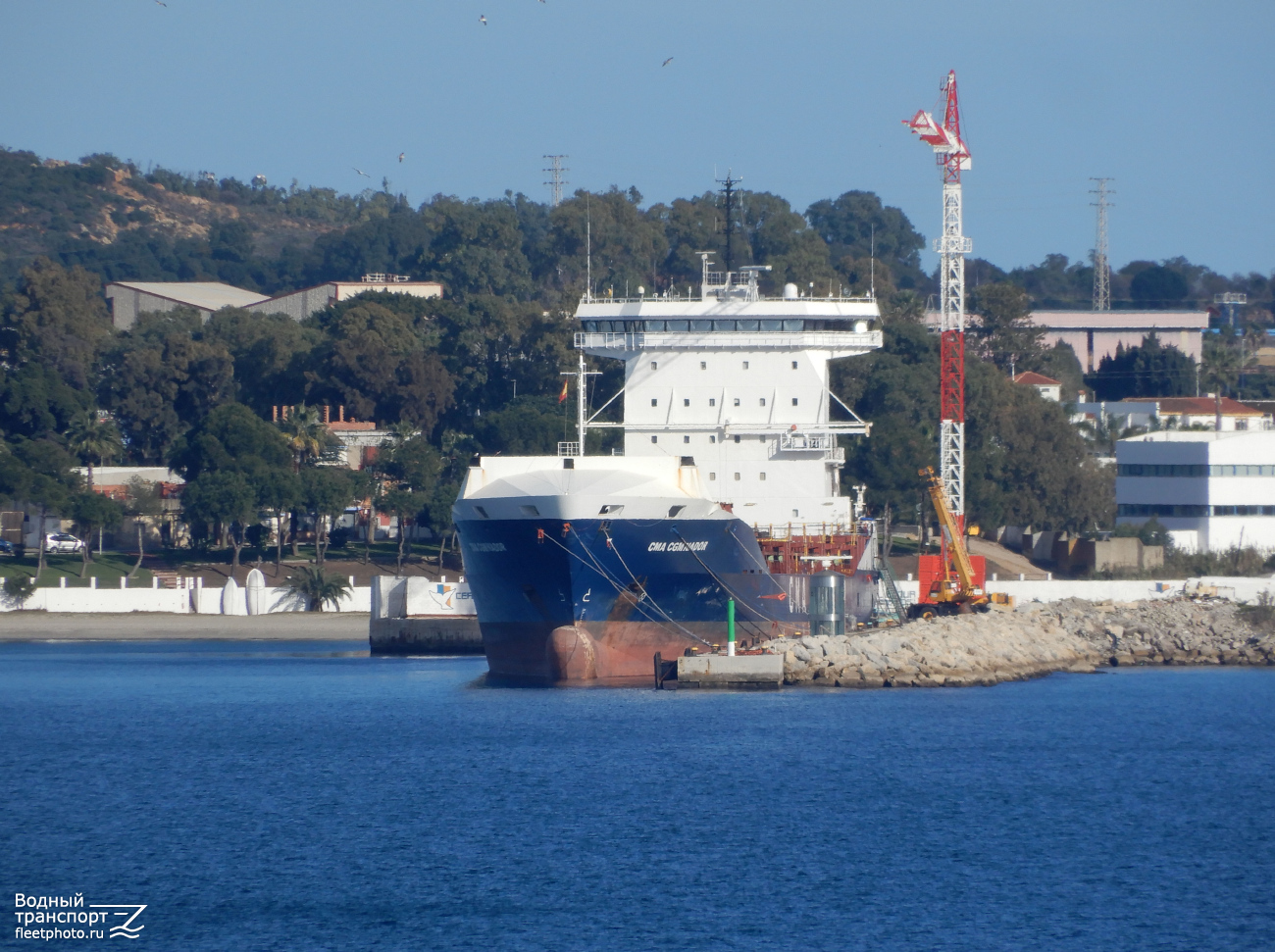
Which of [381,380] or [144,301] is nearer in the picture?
[381,380]

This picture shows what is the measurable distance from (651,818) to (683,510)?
44.2 ft

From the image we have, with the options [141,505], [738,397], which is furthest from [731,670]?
[141,505]

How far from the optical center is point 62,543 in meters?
77.2

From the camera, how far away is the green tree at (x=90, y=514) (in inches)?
2773

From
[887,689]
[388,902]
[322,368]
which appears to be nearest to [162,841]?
[388,902]

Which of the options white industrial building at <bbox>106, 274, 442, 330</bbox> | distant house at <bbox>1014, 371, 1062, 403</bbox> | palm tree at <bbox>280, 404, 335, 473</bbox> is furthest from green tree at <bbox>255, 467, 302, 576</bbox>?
distant house at <bbox>1014, 371, 1062, 403</bbox>

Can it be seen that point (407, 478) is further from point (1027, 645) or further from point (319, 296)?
point (319, 296)

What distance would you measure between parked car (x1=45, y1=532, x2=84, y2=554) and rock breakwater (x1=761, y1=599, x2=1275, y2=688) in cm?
4141

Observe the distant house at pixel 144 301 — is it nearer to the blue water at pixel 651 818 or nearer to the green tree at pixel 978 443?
the green tree at pixel 978 443

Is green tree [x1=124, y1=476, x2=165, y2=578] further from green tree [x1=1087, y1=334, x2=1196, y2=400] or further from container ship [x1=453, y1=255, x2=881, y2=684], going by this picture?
green tree [x1=1087, y1=334, x2=1196, y2=400]

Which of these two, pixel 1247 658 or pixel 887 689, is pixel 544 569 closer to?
pixel 887 689

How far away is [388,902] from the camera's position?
24.3 metres

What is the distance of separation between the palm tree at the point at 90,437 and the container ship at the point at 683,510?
3592 centimetres

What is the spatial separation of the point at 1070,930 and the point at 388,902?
9.33 meters
